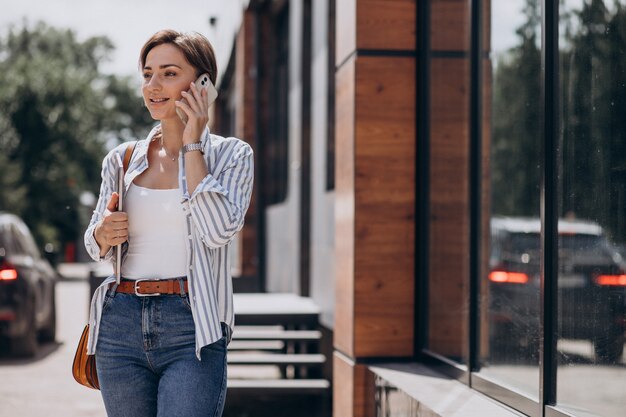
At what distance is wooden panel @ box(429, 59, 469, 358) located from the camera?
5504 millimetres

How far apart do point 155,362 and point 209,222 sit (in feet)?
1.53

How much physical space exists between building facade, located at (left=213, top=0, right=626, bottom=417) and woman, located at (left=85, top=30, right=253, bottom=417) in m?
1.47

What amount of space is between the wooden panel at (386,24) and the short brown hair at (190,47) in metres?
2.67

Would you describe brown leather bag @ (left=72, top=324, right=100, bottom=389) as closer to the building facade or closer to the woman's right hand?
the woman's right hand

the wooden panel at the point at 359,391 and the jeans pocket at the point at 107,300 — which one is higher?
the jeans pocket at the point at 107,300

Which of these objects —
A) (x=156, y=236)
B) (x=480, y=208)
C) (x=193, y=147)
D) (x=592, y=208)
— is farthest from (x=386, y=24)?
(x=156, y=236)

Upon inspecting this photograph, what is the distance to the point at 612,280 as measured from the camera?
3.71 meters

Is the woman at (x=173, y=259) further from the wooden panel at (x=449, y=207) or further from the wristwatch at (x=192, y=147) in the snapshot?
the wooden panel at (x=449, y=207)

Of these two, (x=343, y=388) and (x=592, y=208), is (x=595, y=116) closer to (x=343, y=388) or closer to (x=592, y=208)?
(x=592, y=208)

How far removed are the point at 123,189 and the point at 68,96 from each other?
41.3 metres

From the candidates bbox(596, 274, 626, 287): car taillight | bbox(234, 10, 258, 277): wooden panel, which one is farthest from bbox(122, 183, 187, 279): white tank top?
bbox(234, 10, 258, 277): wooden panel

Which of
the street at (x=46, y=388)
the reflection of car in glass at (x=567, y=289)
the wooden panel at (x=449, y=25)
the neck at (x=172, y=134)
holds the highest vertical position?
the wooden panel at (x=449, y=25)

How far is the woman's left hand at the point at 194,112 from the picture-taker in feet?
10.3

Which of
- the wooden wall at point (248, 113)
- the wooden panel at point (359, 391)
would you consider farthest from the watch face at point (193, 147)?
the wooden wall at point (248, 113)
